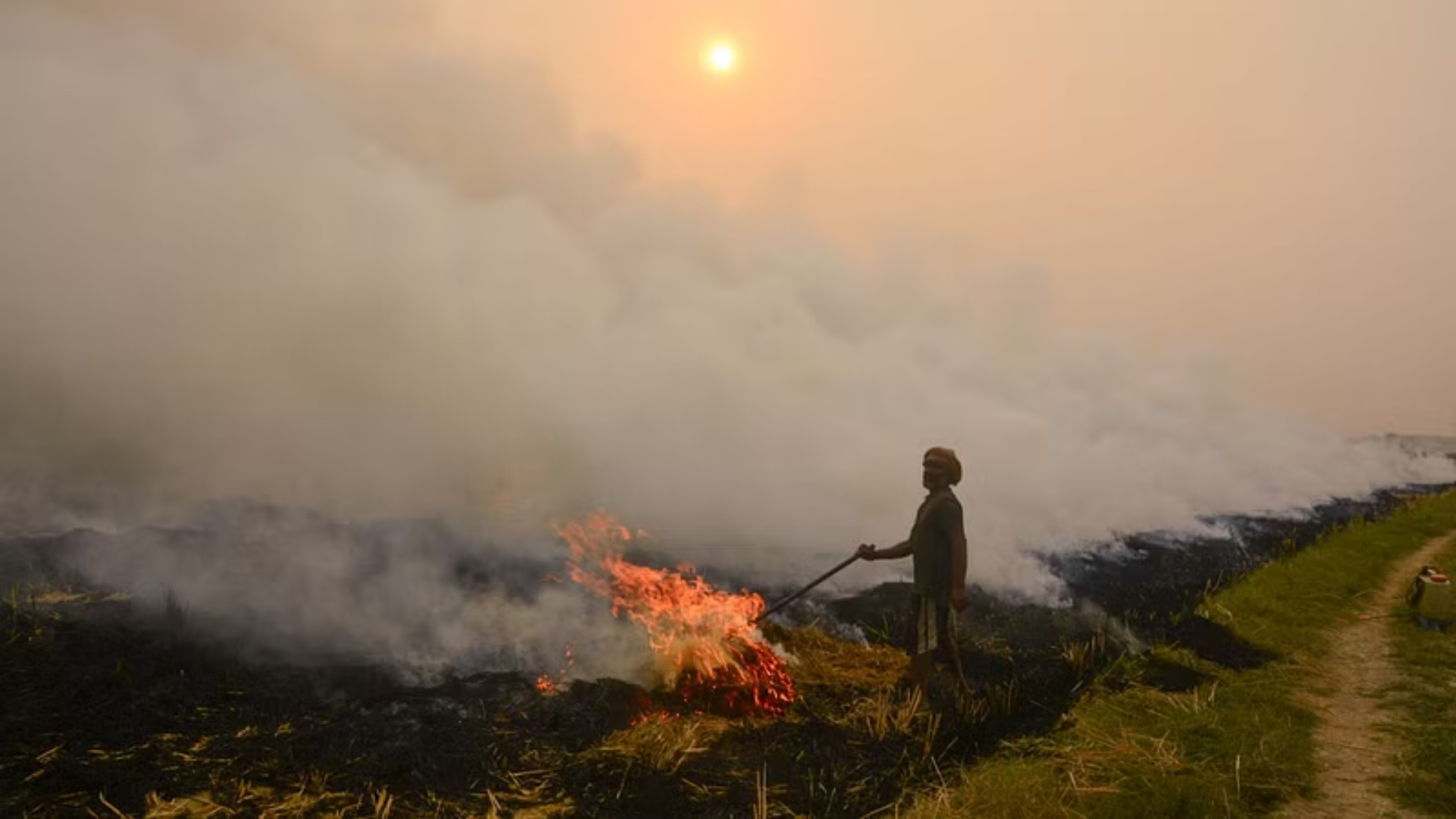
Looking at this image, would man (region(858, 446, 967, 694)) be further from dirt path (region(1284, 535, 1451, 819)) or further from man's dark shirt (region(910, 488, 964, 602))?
dirt path (region(1284, 535, 1451, 819))

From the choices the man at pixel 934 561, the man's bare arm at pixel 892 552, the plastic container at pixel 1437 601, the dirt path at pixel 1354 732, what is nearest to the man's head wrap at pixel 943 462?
the man at pixel 934 561

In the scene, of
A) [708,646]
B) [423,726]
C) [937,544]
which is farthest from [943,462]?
[423,726]

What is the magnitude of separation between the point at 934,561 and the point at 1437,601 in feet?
38.1

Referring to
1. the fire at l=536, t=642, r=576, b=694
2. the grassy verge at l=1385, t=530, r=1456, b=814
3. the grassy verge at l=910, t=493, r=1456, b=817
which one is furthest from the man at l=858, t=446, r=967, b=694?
the grassy verge at l=1385, t=530, r=1456, b=814

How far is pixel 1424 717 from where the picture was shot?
9500 millimetres

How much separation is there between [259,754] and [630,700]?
3.82 meters

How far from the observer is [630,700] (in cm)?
888

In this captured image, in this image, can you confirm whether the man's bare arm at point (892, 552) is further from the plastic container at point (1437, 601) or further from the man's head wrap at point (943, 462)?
the plastic container at point (1437, 601)

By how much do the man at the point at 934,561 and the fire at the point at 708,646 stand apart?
1.79 m

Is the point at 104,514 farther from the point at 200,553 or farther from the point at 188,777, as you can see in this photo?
the point at 188,777

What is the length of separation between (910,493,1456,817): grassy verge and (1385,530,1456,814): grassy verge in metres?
0.04

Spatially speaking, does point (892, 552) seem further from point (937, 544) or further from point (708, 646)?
point (708, 646)

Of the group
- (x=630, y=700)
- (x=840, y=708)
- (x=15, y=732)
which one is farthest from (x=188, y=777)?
(x=840, y=708)

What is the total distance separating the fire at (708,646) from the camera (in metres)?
9.14
